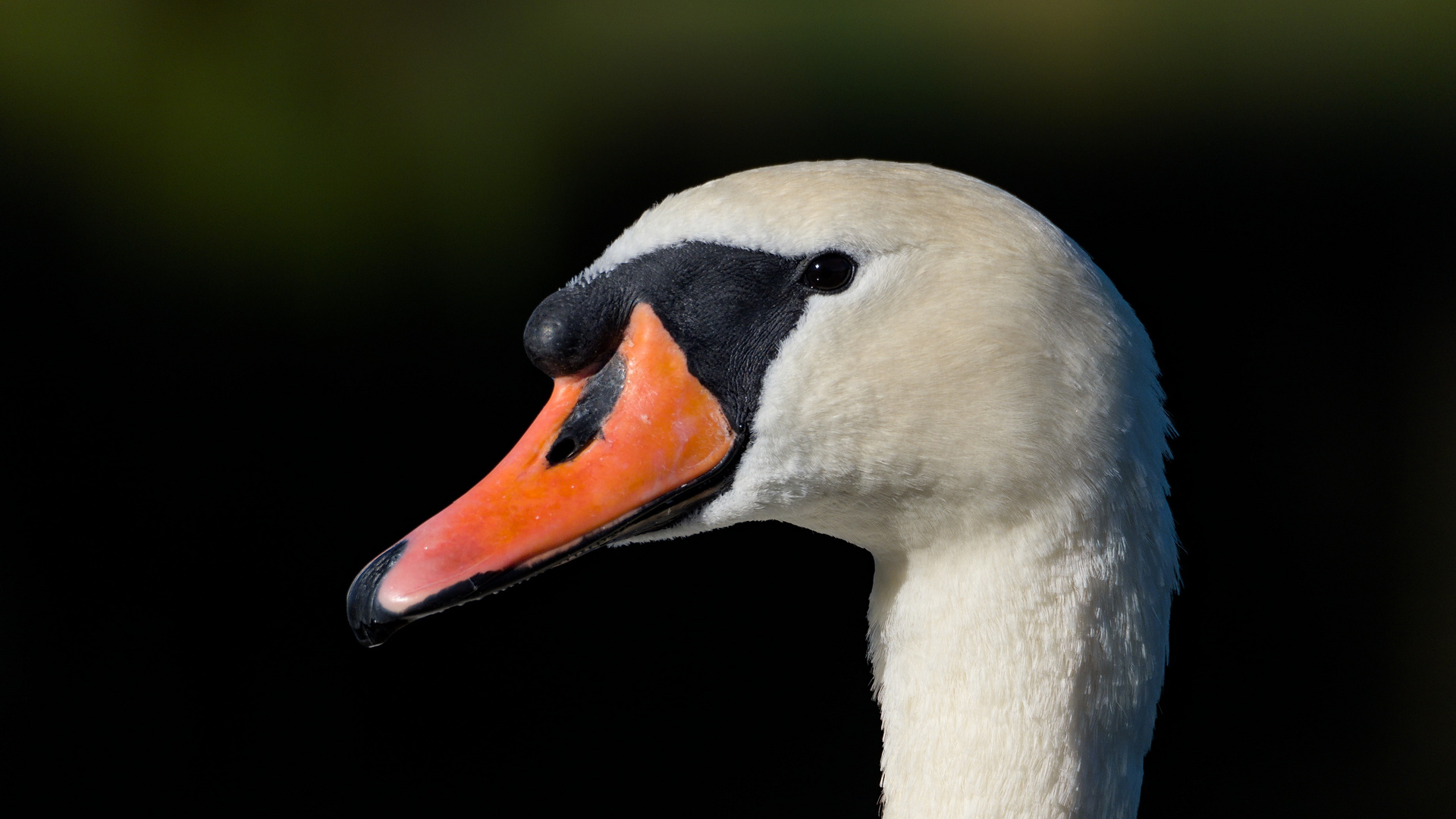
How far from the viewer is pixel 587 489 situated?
2.82 ft

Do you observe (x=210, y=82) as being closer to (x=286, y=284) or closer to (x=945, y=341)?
(x=286, y=284)

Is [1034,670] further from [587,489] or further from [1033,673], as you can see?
[587,489]

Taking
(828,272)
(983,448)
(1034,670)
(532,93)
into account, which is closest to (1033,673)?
(1034,670)

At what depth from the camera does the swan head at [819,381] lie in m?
0.83

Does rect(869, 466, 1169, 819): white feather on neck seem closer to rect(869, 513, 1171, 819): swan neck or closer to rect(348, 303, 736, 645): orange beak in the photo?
rect(869, 513, 1171, 819): swan neck

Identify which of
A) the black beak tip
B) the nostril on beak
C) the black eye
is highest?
the black eye

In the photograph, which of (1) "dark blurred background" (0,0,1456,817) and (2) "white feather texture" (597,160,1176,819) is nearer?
(2) "white feather texture" (597,160,1176,819)

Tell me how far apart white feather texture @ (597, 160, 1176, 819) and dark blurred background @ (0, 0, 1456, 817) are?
165 centimetres

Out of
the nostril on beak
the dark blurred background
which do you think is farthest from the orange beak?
the dark blurred background

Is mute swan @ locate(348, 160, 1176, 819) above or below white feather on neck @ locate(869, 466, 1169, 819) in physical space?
above

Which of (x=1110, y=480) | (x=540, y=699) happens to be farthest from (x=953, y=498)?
(x=540, y=699)

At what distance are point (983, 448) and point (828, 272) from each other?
0.16 meters

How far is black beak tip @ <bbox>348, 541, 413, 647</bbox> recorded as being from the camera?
830 millimetres

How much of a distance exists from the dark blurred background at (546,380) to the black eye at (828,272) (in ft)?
5.52
